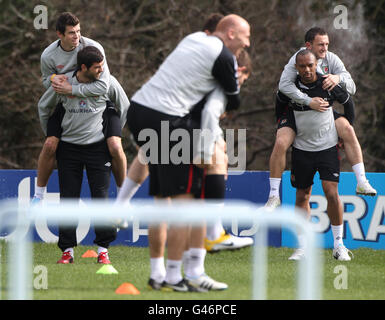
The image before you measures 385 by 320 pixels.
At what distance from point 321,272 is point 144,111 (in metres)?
2.51

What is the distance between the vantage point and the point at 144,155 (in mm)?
5570

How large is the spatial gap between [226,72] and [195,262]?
1313mm

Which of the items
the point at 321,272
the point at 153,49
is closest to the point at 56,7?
the point at 153,49

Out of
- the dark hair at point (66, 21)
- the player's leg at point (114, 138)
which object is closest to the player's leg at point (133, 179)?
A: the player's leg at point (114, 138)

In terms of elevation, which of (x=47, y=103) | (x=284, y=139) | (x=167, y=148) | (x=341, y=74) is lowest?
(x=167, y=148)

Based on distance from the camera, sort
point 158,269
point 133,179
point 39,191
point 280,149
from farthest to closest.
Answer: point 280,149 → point 39,191 → point 133,179 → point 158,269

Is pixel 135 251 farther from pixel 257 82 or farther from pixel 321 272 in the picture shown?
pixel 257 82

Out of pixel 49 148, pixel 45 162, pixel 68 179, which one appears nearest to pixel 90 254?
pixel 68 179

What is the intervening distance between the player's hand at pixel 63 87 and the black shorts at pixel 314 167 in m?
2.46

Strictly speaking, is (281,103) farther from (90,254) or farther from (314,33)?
(90,254)

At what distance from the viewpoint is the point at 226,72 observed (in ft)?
17.8

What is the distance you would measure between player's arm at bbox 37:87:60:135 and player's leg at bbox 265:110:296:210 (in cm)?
225

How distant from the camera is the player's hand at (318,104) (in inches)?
318
